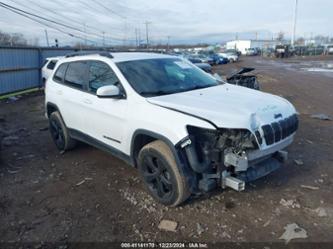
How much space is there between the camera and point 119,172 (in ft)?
16.3

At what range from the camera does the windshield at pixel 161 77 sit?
13.6ft

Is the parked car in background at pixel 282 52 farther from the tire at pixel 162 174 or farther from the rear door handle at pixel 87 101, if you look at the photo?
the tire at pixel 162 174

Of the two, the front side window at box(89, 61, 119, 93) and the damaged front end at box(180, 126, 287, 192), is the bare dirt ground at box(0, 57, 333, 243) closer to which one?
the damaged front end at box(180, 126, 287, 192)

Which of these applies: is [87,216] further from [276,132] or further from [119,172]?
[276,132]

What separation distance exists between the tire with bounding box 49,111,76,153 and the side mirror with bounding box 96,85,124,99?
200 cm

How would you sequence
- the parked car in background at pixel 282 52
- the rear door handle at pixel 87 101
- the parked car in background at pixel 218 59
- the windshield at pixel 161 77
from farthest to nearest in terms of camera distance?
the parked car in background at pixel 282 52
the parked car in background at pixel 218 59
the rear door handle at pixel 87 101
the windshield at pixel 161 77

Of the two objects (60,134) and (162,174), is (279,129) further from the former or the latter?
(60,134)

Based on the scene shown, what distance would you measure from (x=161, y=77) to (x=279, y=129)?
178 centimetres

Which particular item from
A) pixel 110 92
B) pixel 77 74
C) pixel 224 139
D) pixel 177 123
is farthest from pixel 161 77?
pixel 77 74

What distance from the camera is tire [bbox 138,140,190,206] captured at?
354cm

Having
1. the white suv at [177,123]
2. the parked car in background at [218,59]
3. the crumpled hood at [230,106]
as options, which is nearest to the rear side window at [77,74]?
the white suv at [177,123]

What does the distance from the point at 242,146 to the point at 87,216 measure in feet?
6.72

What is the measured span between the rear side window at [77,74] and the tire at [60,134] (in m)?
0.76

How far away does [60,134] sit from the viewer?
5.90m
